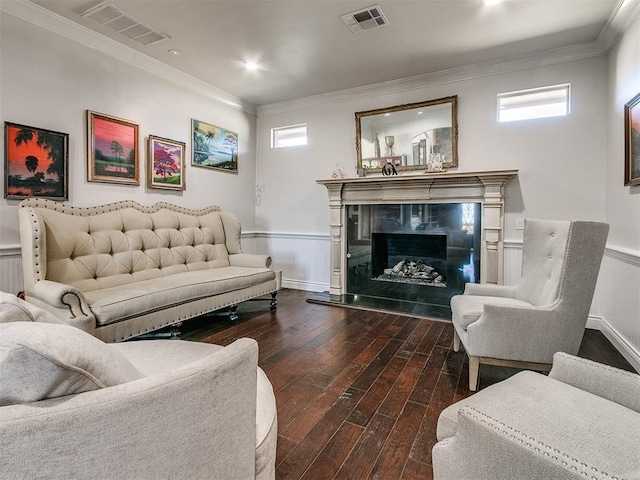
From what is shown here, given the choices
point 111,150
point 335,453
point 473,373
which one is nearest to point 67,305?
point 111,150

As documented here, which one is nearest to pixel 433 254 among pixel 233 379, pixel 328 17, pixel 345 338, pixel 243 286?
pixel 345 338

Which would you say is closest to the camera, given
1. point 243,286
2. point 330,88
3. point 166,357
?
point 166,357

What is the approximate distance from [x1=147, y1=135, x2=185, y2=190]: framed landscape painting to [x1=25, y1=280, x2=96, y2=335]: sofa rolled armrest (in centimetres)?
173

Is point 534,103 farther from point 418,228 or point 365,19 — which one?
point 365,19

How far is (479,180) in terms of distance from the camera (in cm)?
345

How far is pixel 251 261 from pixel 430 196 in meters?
2.18

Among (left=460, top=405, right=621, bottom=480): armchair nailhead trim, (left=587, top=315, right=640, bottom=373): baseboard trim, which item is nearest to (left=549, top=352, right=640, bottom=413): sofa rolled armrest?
(left=460, top=405, right=621, bottom=480): armchair nailhead trim

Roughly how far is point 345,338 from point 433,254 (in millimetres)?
1764

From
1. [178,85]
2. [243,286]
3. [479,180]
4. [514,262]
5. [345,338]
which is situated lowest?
[345,338]

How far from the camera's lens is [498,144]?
356cm

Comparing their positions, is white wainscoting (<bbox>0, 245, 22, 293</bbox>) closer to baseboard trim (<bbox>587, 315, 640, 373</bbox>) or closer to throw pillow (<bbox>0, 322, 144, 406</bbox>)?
throw pillow (<bbox>0, 322, 144, 406</bbox>)

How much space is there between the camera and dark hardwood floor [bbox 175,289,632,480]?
4.70ft

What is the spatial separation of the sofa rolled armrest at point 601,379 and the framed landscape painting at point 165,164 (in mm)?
3824

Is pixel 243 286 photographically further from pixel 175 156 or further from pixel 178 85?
pixel 178 85
